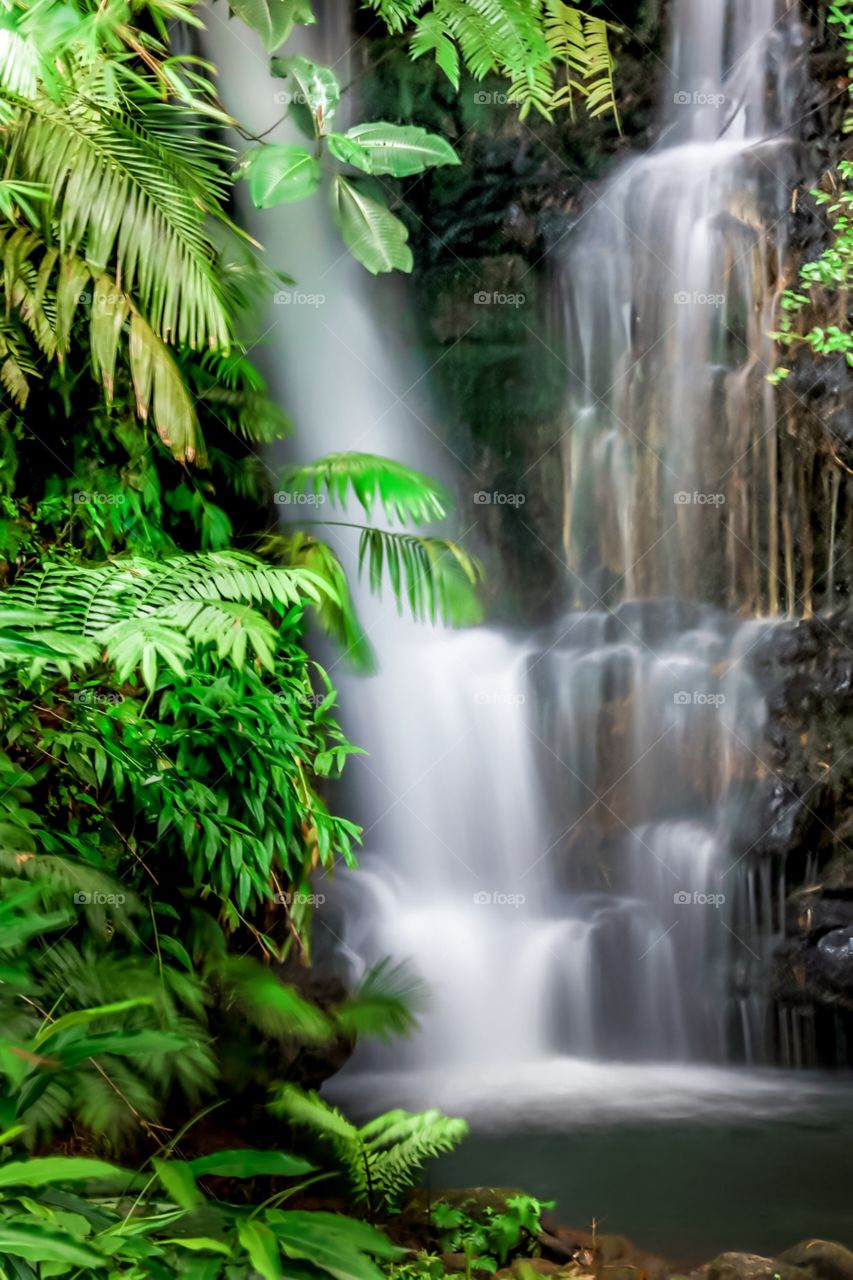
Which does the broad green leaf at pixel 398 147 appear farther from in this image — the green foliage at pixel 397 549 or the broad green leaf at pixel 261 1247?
the broad green leaf at pixel 261 1247

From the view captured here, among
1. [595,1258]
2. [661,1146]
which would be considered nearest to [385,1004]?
[595,1258]

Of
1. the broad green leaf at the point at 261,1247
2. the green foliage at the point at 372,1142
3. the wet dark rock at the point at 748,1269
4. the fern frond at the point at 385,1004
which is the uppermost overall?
the broad green leaf at the point at 261,1247

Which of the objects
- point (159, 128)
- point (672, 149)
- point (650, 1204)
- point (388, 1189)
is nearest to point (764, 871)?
point (650, 1204)

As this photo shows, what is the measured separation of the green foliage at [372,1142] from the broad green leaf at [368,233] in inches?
86.3

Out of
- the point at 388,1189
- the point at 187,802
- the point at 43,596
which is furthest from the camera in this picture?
the point at 388,1189

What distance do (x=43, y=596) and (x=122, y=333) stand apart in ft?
3.25

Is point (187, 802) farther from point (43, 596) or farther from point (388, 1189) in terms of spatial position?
point (388, 1189)

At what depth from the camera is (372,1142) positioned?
281cm

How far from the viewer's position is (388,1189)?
8.93 ft

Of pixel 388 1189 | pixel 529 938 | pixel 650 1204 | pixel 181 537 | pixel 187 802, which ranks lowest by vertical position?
pixel 650 1204

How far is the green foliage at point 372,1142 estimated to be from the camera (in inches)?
105

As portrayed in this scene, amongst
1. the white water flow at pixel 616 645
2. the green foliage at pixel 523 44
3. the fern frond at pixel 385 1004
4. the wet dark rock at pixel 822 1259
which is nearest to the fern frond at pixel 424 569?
the white water flow at pixel 616 645

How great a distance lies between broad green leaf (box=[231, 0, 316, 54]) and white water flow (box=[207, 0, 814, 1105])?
1001 mm

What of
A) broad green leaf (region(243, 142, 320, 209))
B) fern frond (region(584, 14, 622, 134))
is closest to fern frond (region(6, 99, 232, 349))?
broad green leaf (region(243, 142, 320, 209))
